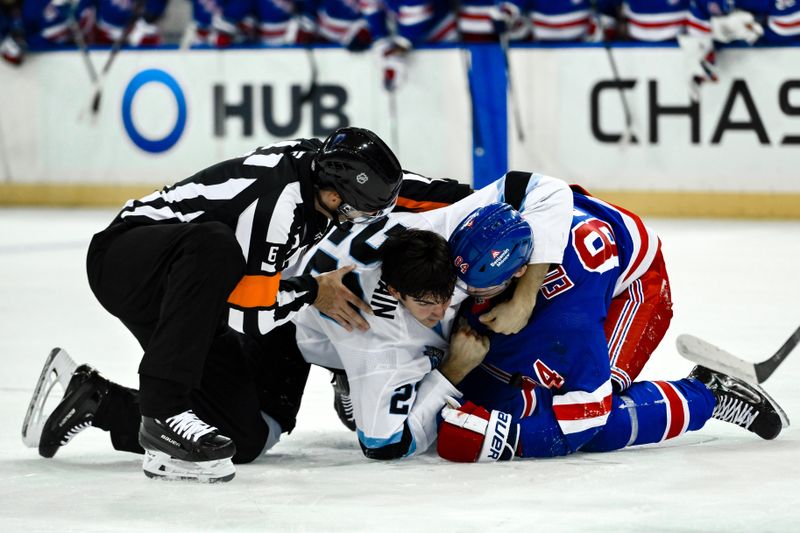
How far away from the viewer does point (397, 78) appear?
9.12 meters

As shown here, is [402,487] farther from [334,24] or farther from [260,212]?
[334,24]

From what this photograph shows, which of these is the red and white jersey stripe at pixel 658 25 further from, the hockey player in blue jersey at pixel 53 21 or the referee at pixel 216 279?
the referee at pixel 216 279

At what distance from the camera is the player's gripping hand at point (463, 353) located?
3553 mm

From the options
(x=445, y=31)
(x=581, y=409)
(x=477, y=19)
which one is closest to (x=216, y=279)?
(x=581, y=409)

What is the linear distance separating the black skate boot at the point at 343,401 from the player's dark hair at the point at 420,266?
497 mm

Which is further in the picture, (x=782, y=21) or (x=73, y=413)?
(x=782, y=21)

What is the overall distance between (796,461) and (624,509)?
25.4 inches

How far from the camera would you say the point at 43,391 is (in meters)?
3.66

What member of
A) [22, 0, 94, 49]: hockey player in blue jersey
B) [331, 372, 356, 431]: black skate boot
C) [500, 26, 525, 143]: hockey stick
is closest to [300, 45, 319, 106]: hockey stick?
[500, 26, 525, 143]: hockey stick

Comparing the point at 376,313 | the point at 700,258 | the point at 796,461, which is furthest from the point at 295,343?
the point at 700,258

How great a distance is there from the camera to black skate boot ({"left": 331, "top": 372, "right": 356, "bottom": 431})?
12.6 ft

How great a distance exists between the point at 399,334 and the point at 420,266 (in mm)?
260

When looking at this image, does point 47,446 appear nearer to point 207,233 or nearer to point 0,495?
point 0,495

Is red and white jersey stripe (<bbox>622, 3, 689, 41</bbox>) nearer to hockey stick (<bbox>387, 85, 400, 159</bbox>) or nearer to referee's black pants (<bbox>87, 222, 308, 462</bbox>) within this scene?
hockey stick (<bbox>387, 85, 400, 159</bbox>)
